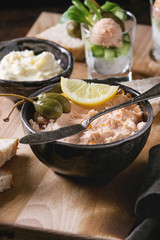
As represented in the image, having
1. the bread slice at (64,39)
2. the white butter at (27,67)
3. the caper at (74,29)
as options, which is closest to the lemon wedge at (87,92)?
the white butter at (27,67)

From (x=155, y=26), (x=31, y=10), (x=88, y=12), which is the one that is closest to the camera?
(x=88, y=12)

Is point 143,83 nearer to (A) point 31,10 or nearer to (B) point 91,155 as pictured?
(B) point 91,155

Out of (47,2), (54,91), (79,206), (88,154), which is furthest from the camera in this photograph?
(47,2)

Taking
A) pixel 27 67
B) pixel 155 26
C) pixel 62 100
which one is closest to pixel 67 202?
pixel 62 100

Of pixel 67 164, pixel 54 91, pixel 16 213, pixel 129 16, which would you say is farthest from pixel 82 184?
pixel 129 16

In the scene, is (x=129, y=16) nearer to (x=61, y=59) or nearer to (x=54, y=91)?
(x=61, y=59)

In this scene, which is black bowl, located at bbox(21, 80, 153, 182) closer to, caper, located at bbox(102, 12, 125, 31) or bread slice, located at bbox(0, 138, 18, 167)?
bread slice, located at bbox(0, 138, 18, 167)

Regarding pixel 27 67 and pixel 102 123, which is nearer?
pixel 102 123
